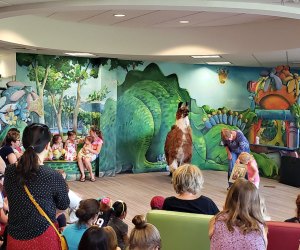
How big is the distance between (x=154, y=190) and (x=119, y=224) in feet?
15.0

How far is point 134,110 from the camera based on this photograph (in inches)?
377

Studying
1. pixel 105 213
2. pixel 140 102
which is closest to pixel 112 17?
pixel 140 102

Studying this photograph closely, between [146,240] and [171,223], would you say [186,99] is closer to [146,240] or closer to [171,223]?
[171,223]

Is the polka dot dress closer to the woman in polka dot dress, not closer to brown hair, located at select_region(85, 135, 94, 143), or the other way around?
the woman in polka dot dress

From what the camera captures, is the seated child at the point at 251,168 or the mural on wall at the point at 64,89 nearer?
the seated child at the point at 251,168

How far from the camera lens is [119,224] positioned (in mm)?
3336

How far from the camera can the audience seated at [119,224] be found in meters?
3.26

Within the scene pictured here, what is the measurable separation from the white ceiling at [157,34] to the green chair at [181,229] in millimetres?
3747

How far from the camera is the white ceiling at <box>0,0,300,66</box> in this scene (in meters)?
6.87

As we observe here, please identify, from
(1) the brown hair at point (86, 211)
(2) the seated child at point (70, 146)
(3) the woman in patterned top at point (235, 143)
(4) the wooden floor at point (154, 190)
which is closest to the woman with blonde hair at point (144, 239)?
(1) the brown hair at point (86, 211)

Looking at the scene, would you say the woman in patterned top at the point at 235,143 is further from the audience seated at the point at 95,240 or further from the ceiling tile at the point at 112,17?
the audience seated at the point at 95,240

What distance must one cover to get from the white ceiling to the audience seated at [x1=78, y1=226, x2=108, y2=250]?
4.54 m

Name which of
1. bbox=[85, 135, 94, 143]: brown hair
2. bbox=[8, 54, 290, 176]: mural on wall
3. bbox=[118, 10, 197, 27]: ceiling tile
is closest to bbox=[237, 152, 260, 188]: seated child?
bbox=[118, 10, 197, 27]: ceiling tile

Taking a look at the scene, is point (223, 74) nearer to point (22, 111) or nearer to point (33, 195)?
point (22, 111)
